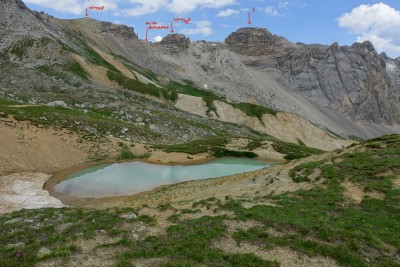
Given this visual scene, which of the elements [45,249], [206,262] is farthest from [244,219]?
[45,249]

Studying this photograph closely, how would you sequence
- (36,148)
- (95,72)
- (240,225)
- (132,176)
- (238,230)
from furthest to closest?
(95,72) < (36,148) < (132,176) < (240,225) < (238,230)

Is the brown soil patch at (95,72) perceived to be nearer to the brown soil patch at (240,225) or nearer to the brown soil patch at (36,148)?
the brown soil patch at (36,148)

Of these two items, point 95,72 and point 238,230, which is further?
point 95,72

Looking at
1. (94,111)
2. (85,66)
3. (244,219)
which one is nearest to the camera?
(244,219)

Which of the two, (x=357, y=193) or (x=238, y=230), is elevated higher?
(x=357, y=193)

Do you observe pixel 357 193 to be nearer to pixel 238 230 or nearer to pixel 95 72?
pixel 238 230

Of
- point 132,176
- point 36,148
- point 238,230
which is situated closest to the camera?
point 238,230

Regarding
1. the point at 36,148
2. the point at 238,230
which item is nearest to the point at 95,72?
the point at 36,148

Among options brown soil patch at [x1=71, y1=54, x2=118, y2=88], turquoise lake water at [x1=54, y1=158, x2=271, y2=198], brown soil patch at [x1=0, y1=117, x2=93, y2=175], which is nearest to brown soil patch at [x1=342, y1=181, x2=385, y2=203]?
turquoise lake water at [x1=54, y1=158, x2=271, y2=198]

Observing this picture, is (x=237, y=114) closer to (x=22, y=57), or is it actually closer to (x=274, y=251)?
(x=22, y=57)
